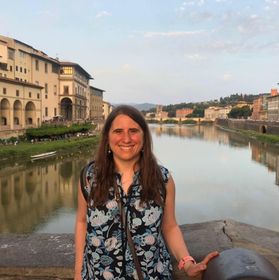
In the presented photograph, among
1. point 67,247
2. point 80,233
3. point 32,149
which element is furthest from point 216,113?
point 80,233

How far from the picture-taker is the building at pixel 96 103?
71688 millimetres

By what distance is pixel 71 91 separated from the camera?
52.5 meters

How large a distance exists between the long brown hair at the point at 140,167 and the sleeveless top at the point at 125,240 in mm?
29

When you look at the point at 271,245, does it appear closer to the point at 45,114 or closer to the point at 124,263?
the point at 124,263

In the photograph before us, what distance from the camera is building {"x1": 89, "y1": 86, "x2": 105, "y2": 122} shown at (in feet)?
235

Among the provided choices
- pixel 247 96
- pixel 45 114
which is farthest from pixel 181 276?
pixel 247 96

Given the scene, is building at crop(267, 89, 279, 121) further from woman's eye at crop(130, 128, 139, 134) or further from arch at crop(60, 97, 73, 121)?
woman's eye at crop(130, 128, 139, 134)

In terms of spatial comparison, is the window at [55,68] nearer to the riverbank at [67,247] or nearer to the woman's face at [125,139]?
the riverbank at [67,247]

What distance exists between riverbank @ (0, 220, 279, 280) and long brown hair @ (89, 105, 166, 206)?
21.1 inches

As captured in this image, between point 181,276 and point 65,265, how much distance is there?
0.65 metres

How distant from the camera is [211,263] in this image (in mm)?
1330

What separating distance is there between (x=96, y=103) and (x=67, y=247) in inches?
2943

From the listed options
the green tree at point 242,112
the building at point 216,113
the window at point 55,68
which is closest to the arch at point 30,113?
the window at point 55,68

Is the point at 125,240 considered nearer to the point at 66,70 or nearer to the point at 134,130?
the point at 134,130
